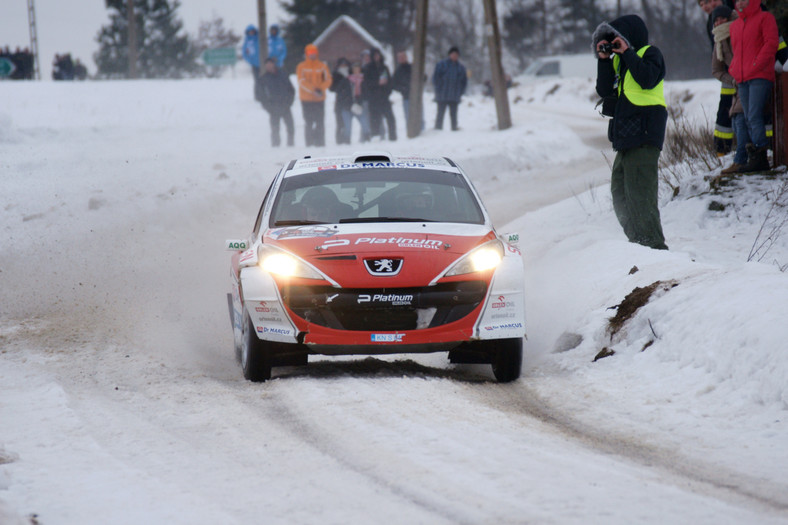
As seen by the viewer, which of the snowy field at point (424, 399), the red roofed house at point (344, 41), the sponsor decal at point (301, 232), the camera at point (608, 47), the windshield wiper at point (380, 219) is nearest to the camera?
the snowy field at point (424, 399)

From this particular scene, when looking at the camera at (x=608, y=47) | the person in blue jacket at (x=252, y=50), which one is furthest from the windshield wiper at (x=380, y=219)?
the person in blue jacket at (x=252, y=50)

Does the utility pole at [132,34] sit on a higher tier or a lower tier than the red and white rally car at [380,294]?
higher

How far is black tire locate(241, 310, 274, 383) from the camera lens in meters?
6.56

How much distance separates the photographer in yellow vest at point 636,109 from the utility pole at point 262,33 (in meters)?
21.3

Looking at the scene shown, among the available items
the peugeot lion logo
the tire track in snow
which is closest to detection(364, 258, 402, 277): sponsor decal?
the peugeot lion logo

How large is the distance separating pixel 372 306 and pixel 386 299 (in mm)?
100

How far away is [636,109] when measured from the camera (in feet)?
30.3

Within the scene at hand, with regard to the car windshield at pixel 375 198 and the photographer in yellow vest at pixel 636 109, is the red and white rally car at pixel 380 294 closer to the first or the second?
the car windshield at pixel 375 198

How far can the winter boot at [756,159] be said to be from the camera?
1072cm

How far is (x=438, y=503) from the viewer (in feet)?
13.0

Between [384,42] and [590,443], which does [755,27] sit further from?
[384,42]

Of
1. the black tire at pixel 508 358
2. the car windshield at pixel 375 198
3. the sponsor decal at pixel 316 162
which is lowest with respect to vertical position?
the black tire at pixel 508 358

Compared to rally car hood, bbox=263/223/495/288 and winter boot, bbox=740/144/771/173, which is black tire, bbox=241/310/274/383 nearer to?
rally car hood, bbox=263/223/495/288

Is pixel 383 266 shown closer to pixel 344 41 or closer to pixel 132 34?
pixel 132 34
